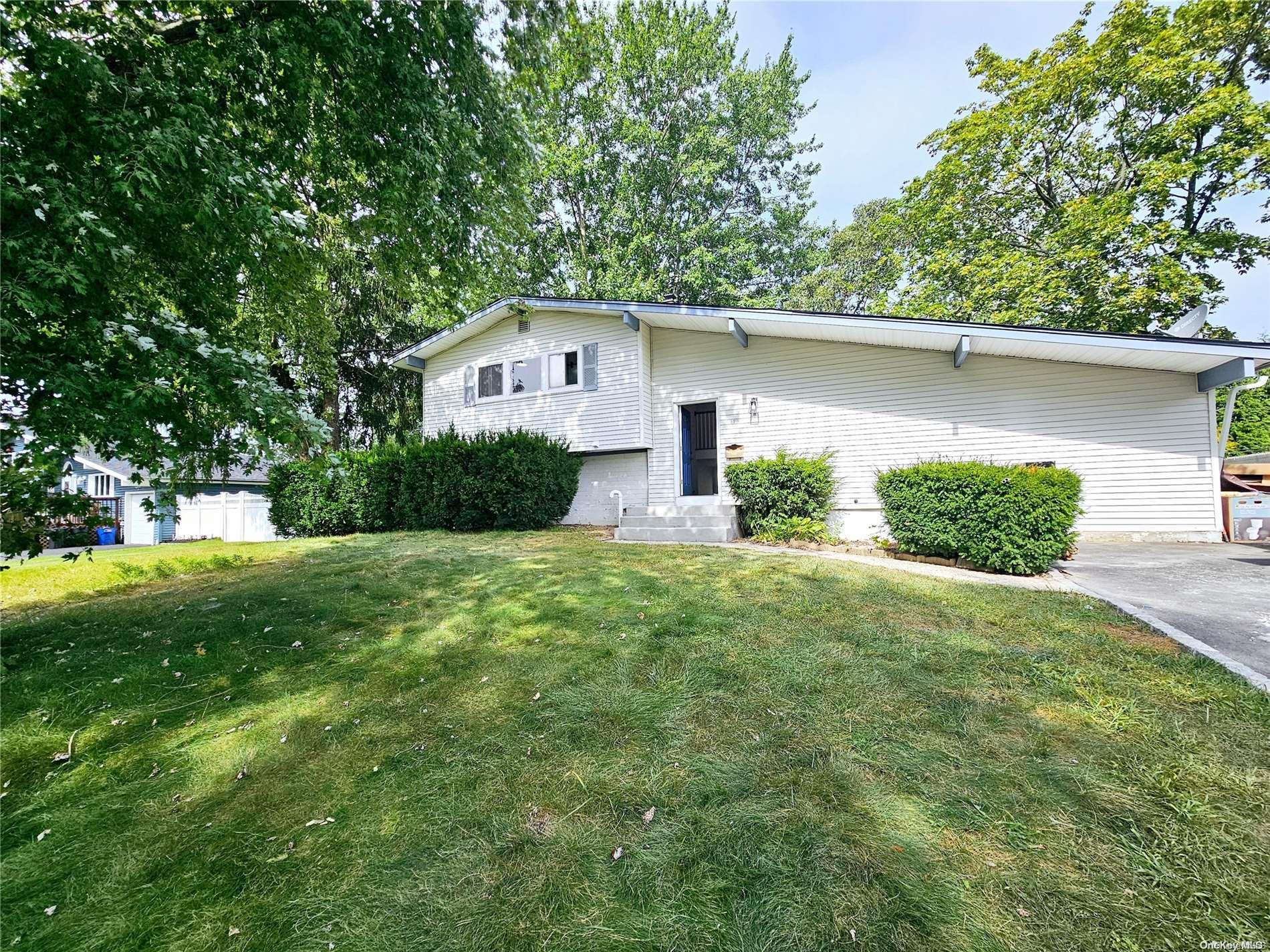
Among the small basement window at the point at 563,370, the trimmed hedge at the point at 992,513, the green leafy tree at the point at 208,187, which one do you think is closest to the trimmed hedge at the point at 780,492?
the trimmed hedge at the point at 992,513

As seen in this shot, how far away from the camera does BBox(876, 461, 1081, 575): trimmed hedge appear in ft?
18.5

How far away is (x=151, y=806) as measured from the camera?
6.10ft

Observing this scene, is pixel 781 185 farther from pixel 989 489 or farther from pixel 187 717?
pixel 187 717

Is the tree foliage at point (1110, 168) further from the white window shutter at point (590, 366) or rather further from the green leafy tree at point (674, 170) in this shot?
the white window shutter at point (590, 366)

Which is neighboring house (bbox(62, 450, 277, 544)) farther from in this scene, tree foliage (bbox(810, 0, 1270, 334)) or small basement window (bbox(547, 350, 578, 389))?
tree foliage (bbox(810, 0, 1270, 334))

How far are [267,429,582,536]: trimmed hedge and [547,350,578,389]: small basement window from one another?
174 centimetres

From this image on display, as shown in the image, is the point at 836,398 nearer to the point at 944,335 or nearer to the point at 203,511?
the point at 944,335

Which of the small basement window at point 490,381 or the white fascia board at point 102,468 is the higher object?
the small basement window at point 490,381

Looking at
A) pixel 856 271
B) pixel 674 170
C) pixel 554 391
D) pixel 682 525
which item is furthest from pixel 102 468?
pixel 856 271

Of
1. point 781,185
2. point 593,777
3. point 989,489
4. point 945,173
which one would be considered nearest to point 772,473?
point 989,489

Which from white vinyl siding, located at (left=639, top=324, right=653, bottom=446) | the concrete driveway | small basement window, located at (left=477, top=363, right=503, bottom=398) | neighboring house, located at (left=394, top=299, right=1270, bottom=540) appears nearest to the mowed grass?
the concrete driveway

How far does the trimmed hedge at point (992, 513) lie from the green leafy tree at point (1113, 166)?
10360 millimetres

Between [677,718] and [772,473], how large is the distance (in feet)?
22.2

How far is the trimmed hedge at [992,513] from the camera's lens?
18.5 ft
